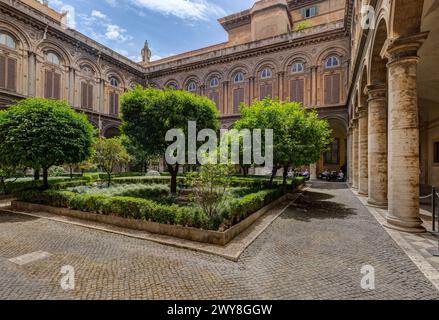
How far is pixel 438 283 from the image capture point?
4.09m

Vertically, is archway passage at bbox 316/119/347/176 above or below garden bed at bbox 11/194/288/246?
above

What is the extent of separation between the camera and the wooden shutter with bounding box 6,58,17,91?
20578 mm

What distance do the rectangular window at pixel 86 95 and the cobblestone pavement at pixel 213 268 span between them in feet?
74.8

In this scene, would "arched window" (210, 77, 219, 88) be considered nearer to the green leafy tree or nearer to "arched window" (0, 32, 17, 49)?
"arched window" (0, 32, 17, 49)

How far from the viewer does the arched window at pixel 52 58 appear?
2339cm

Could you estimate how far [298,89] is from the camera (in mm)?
26578

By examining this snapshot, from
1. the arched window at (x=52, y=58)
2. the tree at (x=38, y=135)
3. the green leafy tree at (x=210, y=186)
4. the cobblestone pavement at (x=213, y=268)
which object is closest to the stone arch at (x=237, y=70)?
the arched window at (x=52, y=58)

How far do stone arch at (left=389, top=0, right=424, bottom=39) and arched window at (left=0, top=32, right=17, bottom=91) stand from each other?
27.1 metres

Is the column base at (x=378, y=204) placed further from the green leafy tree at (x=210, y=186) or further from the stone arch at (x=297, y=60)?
the stone arch at (x=297, y=60)

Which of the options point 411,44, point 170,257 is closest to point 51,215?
point 170,257

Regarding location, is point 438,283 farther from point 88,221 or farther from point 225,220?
→ point 88,221

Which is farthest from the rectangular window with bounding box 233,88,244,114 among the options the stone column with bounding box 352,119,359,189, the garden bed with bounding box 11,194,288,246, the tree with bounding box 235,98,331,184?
the garden bed with bounding box 11,194,288,246

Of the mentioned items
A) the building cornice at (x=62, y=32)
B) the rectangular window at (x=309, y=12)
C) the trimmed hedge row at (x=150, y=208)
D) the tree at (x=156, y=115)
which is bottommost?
the trimmed hedge row at (x=150, y=208)

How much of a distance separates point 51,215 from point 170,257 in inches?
253
